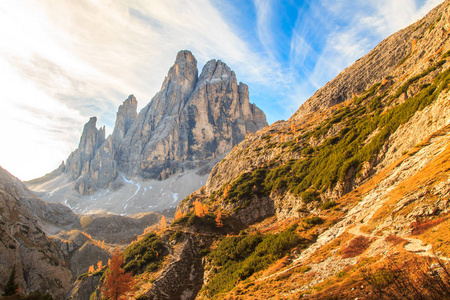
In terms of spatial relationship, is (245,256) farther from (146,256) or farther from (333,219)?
(146,256)

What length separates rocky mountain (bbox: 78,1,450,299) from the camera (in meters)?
12.7

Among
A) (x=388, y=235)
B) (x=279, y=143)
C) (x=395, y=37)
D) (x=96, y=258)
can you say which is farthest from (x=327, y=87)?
(x=96, y=258)

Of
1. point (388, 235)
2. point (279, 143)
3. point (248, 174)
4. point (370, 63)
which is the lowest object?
point (388, 235)

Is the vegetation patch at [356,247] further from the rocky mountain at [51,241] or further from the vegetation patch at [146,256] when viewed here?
the rocky mountain at [51,241]

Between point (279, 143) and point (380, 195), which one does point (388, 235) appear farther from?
point (279, 143)

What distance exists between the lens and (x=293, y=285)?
16.5 metres

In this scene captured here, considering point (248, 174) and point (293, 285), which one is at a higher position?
point (248, 174)

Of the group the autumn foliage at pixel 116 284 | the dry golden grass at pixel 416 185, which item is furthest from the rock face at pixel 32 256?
the dry golden grass at pixel 416 185

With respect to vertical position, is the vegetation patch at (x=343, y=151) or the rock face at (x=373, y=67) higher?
the rock face at (x=373, y=67)

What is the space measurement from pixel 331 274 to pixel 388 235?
546 cm

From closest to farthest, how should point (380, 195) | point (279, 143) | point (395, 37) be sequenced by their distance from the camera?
→ point (380, 195)
point (279, 143)
point (395, 37)

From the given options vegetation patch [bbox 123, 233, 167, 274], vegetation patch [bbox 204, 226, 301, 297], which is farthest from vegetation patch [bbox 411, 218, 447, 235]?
vegetation patch [bbox 123, 233, 167, 274]

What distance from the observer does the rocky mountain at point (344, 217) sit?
41.5 ft

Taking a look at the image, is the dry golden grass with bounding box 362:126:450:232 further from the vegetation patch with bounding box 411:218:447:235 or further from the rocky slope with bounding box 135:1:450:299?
the vegetation patch with bounding box 411:218:447:235
